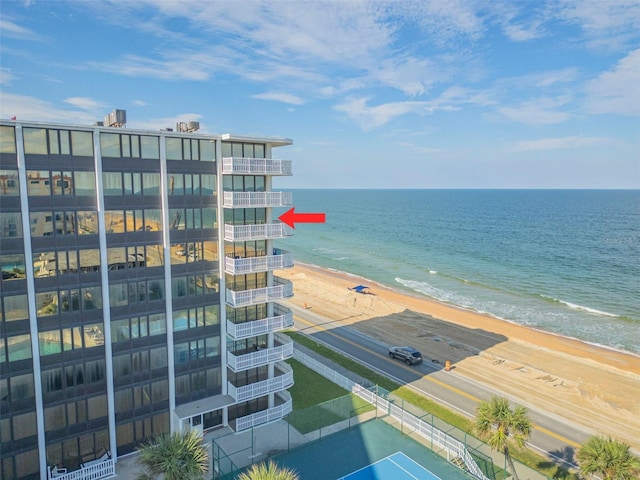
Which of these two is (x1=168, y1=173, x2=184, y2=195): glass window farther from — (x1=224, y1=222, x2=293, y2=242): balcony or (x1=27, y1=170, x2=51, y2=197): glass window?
(x1=27, y1=170, x2=51, y2=197): glass window

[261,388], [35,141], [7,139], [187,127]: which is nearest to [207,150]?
[187,127]

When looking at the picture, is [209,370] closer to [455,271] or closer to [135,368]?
[135,368]

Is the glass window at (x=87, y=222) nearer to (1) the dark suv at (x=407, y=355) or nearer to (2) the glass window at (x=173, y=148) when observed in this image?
(2) the glass window at (x=173, y=148)

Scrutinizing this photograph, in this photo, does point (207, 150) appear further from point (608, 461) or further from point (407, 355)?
point (407, 355)

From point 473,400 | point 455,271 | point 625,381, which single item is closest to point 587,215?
point 455,271

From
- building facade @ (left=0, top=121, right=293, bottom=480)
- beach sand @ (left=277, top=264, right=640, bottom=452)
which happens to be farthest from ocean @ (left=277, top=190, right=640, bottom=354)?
building facade @ (left=0, top=121, right=293, bottom=480)
